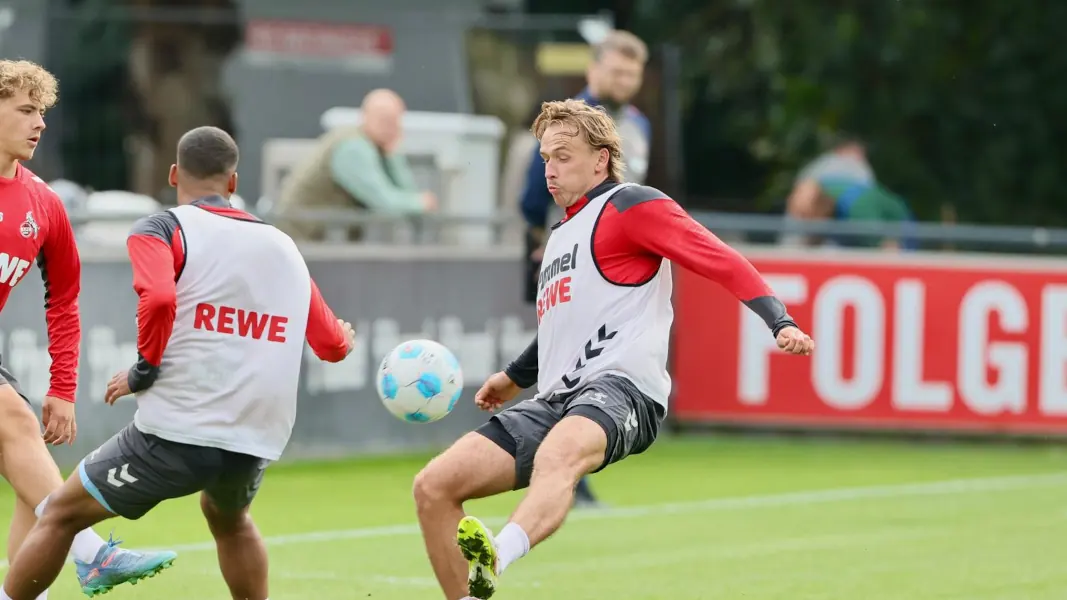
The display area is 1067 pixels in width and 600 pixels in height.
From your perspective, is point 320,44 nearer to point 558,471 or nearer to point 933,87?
point 933,87

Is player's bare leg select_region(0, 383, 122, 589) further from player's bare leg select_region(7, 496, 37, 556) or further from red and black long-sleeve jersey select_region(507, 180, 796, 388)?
red and black long-sleeve jersey select_region(507, 180, 796, 388)

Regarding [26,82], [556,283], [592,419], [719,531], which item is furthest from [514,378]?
[719,531]

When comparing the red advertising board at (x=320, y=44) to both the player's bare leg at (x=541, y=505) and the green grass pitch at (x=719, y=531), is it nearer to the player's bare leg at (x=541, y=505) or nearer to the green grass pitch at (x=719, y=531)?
the green grass pitch at (x=719, y=531)

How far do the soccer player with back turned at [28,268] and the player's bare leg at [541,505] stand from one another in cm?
185

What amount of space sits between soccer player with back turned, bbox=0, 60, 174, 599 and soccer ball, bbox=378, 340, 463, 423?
4.03ft

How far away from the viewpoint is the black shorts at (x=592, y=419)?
7.05m

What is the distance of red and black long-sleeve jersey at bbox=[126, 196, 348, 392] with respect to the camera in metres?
6.70

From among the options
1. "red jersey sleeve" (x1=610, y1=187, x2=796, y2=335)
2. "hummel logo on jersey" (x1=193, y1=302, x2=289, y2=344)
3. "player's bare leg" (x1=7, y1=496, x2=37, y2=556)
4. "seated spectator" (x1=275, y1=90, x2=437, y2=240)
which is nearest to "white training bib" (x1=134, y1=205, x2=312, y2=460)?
"hummel logo on jersey" (x1=193, y1=302, x2=289, y2=344)

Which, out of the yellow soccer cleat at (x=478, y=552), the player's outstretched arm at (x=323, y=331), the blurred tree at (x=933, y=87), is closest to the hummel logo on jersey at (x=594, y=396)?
the yellow soccer cleat at (x=478, y=552)

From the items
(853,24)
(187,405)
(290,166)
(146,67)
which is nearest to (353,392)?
(290,166)

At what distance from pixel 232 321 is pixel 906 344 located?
9393mm

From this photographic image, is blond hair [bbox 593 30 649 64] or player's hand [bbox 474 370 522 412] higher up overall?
blond hair [bbox 593 30 649 64]

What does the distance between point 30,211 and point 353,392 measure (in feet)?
21.6

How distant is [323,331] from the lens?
7191mm
